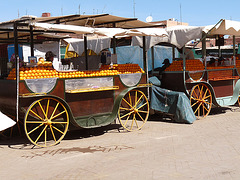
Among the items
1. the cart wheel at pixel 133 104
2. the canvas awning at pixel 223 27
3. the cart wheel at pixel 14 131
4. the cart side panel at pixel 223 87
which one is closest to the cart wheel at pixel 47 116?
the cart wheel at pixel 14 131

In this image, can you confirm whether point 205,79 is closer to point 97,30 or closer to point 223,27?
point 223,27

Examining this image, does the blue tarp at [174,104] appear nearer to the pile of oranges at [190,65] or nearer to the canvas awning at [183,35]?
the pile of oranges at [190,65]

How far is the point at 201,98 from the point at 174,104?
1238 millimetres

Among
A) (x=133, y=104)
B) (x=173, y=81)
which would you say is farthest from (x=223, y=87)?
(x=133, y=104)

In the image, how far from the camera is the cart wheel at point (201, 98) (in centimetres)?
1060

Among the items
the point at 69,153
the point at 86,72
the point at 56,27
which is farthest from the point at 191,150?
the point at 56,27

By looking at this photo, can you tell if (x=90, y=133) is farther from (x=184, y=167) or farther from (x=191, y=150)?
(x=184, y=167)

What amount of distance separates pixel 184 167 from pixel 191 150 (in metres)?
1.21

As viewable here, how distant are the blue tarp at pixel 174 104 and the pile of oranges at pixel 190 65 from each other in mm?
1008

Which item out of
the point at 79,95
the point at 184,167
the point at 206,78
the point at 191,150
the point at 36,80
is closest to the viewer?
the point at 184,167

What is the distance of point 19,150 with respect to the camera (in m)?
7.12

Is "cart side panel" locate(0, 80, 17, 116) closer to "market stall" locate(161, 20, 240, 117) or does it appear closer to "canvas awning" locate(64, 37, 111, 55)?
"market stall" locate(161, 20, 240, 117)


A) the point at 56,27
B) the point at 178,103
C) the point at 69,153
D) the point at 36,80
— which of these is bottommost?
the point at 69,153

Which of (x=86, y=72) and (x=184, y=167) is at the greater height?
(x=86, y=72)
